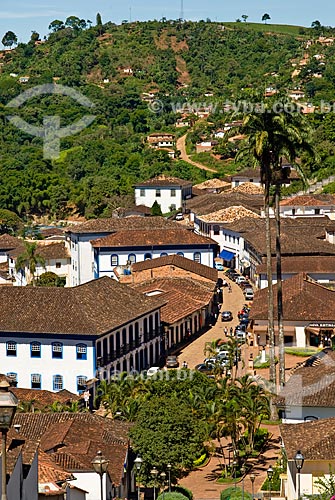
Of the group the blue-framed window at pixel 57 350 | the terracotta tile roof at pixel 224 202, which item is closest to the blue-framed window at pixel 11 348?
the blue-framed window at pixel 57 350

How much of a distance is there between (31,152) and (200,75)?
49.6 m

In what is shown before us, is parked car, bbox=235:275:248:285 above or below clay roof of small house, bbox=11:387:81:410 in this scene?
below

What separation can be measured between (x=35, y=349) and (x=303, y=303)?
1215 cm

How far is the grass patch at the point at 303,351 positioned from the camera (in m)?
45.7

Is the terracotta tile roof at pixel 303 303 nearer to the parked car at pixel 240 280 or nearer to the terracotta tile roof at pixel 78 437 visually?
the parked car at pixel 240 280

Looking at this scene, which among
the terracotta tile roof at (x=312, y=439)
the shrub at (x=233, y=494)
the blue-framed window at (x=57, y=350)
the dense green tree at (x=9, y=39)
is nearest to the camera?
the terracotta tile roof at (x=312, y=439)

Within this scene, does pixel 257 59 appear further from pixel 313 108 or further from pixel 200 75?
pixel 313 108

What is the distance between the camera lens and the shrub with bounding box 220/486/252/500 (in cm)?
2780

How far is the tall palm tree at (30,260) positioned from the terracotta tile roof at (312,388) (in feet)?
122

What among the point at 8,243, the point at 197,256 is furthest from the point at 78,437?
the point at 8,243

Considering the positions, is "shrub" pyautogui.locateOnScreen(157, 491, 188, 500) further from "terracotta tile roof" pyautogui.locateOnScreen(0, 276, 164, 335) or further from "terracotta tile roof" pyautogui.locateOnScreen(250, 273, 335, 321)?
"terracotta tile roof" pyautogui.locateOnScreen(250, 273, 335, 321)

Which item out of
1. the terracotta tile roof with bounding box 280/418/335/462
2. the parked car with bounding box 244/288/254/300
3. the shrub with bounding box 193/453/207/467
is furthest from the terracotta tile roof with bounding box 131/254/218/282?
the terracotta tile roof with bounding box 280/418/335/462

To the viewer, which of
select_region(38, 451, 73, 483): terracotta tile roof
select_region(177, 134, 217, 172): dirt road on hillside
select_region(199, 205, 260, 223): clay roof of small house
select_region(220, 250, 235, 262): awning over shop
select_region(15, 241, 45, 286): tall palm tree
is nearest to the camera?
select_region(38, 451, 73, 483): terracotta tile roof

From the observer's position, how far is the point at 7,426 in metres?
12.3
